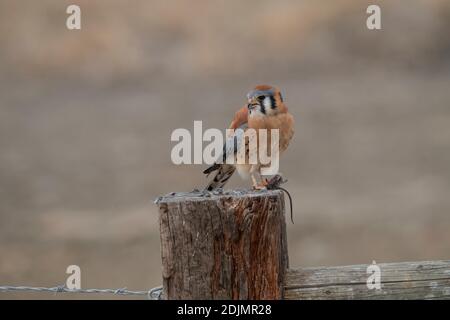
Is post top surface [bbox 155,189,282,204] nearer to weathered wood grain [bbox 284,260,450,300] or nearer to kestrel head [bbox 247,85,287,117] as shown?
weathered wood grain [bbox 284,260,450,300]

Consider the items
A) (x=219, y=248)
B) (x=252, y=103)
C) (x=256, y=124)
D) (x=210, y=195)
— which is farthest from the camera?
(x=256, y=124)

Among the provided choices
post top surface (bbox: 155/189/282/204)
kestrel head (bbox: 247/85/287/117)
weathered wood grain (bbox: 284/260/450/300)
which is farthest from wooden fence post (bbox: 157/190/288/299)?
kestrel head (bbox: 247/85/287/117)

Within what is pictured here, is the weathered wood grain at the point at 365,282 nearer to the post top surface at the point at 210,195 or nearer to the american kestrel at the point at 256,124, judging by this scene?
the post top surface at the point at 210,195

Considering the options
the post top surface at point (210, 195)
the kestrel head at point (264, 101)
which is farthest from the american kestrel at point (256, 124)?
the post top surface at point (210, 195)

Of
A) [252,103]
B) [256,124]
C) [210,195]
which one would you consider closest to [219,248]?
[210,195]

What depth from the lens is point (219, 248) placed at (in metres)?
3.85

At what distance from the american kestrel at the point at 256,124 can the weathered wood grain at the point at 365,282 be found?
1452 mm

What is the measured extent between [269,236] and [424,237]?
7934mm

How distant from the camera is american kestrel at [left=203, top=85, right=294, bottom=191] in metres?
5.39

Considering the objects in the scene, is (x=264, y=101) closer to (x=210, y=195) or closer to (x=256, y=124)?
(x=256, y=124)

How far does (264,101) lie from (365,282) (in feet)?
5.52

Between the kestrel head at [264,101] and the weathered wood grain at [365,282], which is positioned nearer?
the weathered wood grain at [365,282]

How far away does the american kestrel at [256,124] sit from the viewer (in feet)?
17.7
